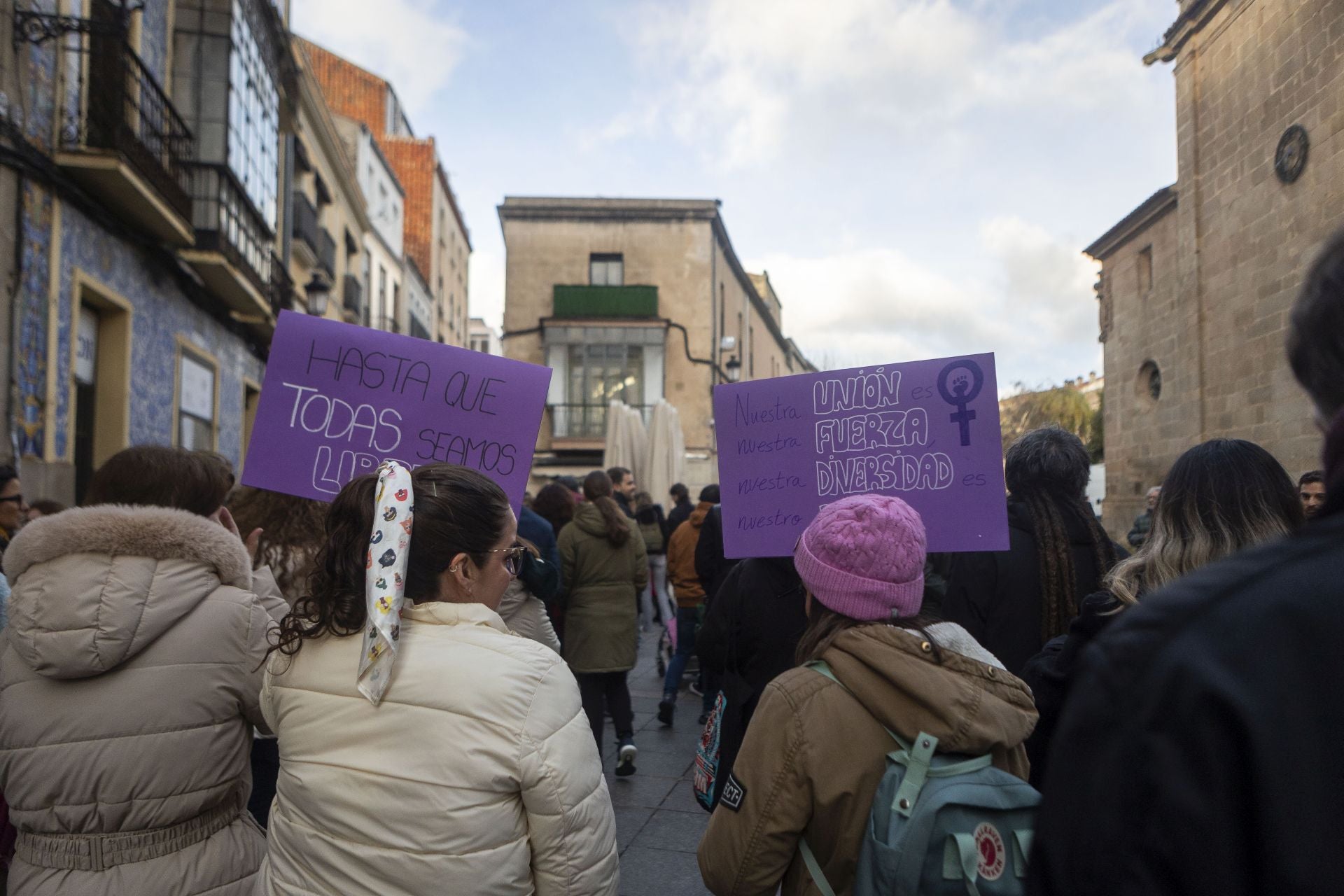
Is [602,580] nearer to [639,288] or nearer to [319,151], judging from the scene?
[319,151]

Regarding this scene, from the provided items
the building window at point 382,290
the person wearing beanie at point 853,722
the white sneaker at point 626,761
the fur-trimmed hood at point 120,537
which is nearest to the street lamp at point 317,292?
the white sneaker at point 626,761

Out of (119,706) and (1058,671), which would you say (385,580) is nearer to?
(119,706)

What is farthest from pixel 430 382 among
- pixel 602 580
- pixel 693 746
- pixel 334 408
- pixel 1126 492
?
pixel 1126 492

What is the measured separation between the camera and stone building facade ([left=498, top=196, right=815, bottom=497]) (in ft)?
105

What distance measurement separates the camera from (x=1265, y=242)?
14.3 meters

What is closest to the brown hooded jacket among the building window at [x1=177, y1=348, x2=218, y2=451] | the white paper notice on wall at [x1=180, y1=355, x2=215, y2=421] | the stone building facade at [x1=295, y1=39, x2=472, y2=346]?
the building window at [x1=177, y1=348, x2=218, y2=451]

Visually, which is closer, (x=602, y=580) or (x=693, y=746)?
(x=602, y=580)

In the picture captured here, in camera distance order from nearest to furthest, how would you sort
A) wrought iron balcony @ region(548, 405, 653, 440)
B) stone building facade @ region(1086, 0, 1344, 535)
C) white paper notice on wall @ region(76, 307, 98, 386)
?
1. white paper notice on wall @ region(76, 307, 98, 386)
2. stone building facade @ region(1086, 0, 1344, 535)
3. wrought iron balcony @ region(548, 405, 653, 440)

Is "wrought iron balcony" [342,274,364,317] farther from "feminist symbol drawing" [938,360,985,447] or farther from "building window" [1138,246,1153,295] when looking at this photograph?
"feminist symbol drawing" [938,360,985,447]

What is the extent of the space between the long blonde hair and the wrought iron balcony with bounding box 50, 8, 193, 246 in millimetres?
→ 8760

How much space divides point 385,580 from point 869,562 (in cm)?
96

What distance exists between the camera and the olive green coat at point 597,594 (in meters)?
5.66

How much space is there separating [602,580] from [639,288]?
2690cm

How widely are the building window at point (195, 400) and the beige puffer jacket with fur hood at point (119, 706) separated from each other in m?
10.2
